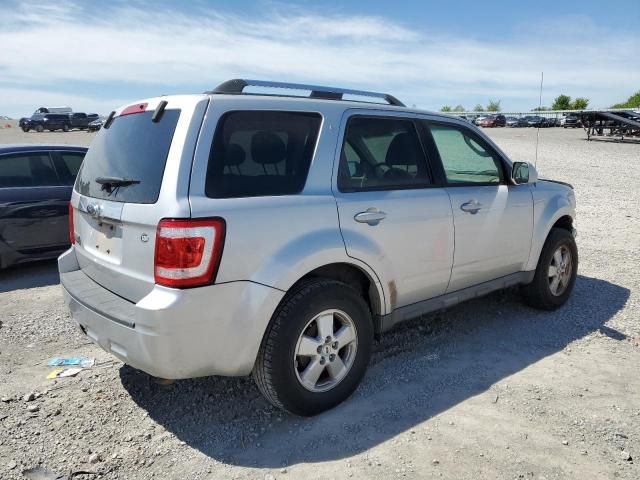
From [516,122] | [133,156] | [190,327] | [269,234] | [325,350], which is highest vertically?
[516,122]

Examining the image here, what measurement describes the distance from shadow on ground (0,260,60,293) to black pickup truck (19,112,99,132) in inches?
1783

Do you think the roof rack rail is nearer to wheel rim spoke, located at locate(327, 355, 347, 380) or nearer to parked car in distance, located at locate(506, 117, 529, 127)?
wheel rim spoke, located at locate(327, 355, 347, 380)

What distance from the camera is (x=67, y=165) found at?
6617mm

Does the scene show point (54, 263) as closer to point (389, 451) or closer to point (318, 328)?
point (318, 328)

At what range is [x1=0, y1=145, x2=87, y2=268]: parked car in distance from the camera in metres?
6.00

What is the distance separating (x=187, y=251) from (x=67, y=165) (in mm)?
4861

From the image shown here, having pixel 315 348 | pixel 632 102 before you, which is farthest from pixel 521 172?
pixel 632 102

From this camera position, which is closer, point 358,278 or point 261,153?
point 261,153

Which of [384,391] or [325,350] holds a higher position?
[325,350]

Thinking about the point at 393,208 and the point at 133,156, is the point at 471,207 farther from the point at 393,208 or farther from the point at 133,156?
the point at 133,156

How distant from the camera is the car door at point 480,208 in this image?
13.0 ft

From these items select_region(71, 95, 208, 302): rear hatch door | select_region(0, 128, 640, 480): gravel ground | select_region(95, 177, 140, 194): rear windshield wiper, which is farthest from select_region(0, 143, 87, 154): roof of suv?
select_region(95, 177, 140, 194): rear windshield wiper

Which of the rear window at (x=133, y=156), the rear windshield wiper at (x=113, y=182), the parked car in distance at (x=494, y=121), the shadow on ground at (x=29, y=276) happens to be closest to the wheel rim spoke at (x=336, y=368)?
the rear window at (x=133, y=156)

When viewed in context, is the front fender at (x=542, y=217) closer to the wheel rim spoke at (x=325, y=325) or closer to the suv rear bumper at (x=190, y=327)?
the wheel rim spoke at (x=325, y=325)
